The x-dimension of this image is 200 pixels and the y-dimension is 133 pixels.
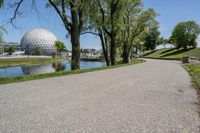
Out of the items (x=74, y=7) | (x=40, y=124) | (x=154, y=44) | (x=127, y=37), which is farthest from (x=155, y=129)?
(x=154, y=44)

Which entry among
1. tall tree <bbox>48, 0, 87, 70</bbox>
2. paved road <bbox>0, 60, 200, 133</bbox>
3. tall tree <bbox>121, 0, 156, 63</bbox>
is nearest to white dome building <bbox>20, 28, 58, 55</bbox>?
tall tree <bbox>121, 0, 156, 63</bbox>

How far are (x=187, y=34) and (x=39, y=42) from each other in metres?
79.9

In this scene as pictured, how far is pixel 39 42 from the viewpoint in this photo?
397 feet

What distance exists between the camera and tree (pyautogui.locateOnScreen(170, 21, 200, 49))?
7301 cm

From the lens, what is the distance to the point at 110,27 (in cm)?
2544

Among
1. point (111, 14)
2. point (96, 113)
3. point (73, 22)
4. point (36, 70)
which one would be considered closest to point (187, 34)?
point (111, 14)

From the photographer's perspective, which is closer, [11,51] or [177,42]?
[177,42]

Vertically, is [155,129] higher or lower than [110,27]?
lower

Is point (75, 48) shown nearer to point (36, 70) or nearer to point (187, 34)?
point (36, 70)

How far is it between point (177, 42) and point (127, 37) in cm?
4734

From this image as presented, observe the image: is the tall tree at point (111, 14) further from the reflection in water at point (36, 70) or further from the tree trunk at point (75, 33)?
the reflection in water at point (36, 70)

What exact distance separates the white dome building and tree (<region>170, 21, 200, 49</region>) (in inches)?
2916

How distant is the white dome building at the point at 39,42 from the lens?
4732 inches

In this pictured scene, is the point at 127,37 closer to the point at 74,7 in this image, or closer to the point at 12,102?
the point at 74,7
